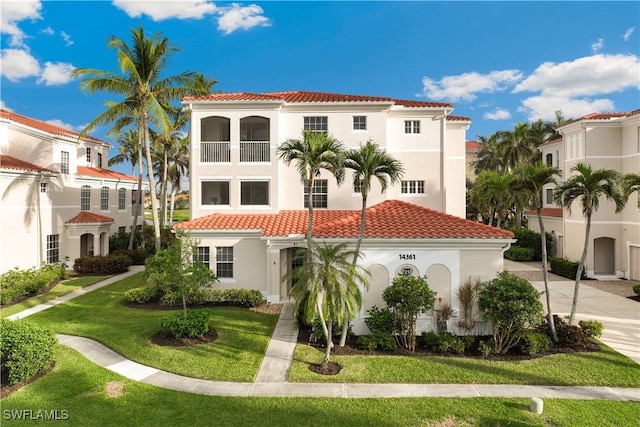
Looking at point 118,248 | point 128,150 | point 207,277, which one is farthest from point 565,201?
point 128,150

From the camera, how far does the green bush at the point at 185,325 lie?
12617mm

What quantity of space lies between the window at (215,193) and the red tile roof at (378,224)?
4.30 ft

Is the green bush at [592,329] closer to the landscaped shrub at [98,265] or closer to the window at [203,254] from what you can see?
the window at [203,254]

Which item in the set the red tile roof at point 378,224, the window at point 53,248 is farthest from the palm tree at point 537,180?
the window at point 53,248

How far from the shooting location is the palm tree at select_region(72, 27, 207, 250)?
2030 centimetres

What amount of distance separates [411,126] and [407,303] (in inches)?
597

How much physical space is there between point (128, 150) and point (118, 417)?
3701cm

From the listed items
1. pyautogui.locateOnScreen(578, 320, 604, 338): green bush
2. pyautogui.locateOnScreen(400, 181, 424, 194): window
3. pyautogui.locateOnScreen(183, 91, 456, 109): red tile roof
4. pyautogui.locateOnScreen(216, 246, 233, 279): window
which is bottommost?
pyautogui.locateOnScreen(578, 320, 604, 338): green bush

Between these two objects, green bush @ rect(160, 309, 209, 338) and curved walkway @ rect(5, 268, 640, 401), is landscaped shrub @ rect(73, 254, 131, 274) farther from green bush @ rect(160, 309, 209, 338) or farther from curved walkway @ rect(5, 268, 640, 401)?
curved walkway @ rect(5, 268, 640, 401)

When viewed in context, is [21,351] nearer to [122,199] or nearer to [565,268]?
[122,199]

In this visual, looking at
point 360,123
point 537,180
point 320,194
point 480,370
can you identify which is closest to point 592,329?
point 480,370

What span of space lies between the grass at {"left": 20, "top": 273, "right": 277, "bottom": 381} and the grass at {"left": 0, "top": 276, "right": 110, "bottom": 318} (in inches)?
65.6

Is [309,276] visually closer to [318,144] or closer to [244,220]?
[318,144]

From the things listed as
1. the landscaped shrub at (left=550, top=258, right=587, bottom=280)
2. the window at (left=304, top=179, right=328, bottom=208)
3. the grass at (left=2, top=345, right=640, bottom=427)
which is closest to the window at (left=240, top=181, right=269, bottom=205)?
the window at (left=304, top=179, right=328, bottom=208)
